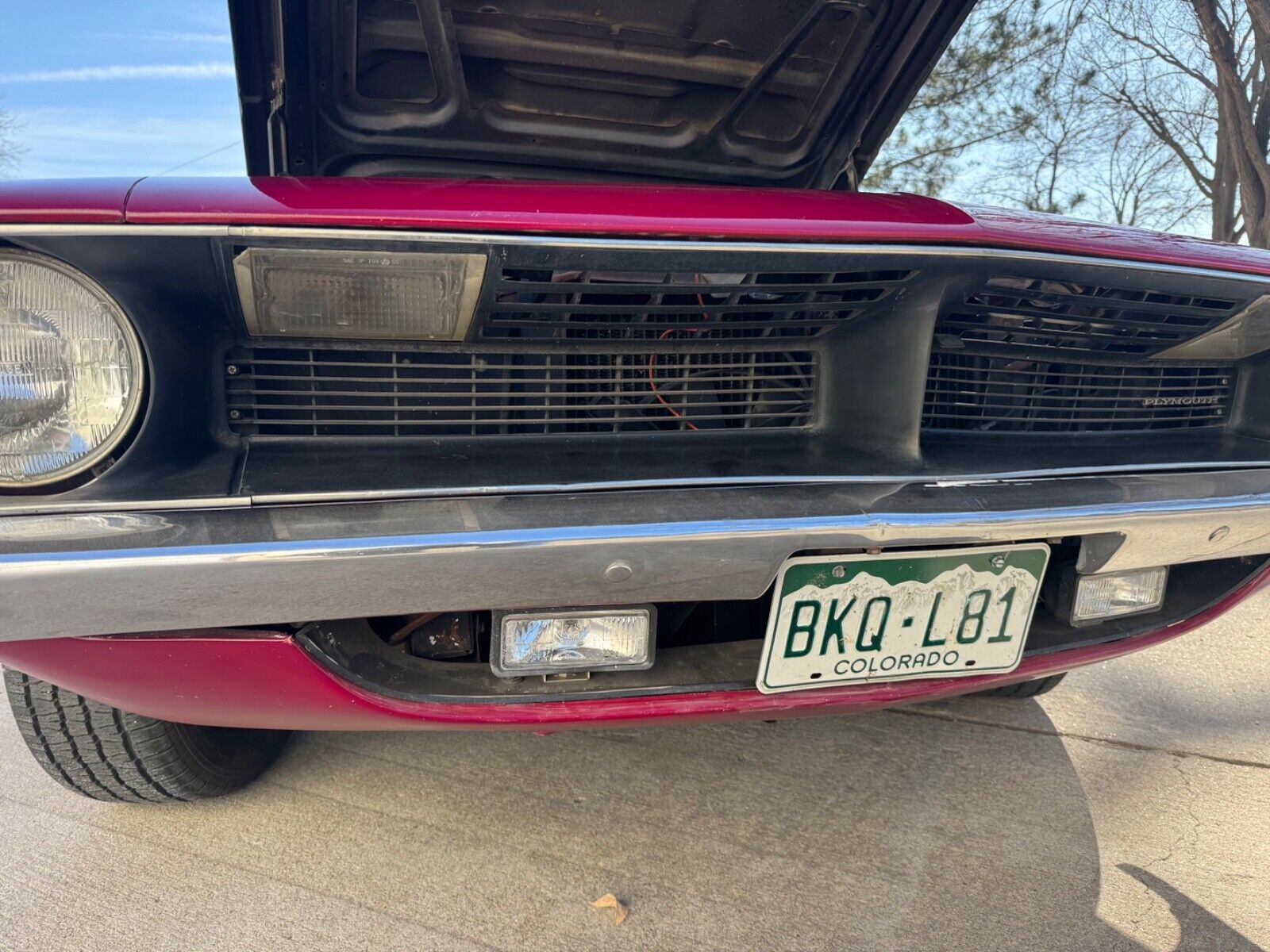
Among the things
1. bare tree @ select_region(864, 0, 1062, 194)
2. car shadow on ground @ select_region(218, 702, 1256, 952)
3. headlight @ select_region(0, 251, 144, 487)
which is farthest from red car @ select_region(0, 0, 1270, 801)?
bare tree @ select_region(864, 0, 1062, 194)

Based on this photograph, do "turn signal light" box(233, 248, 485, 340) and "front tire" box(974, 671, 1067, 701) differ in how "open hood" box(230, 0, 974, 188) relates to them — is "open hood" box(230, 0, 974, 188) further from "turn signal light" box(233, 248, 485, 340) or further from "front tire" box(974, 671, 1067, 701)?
"front tire" box(974, 671, 1067, 701)

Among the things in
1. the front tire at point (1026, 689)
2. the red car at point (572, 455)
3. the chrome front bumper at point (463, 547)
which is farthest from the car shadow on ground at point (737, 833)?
the chrome front bumper at point (463, 547)

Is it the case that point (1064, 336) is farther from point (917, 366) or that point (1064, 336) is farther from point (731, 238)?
point (731, 238)

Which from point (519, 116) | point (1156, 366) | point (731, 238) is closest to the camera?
point (731, 238)

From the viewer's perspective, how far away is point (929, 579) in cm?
129

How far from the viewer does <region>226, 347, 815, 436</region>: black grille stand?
1.27m

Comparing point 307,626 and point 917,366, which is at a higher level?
point 917,366

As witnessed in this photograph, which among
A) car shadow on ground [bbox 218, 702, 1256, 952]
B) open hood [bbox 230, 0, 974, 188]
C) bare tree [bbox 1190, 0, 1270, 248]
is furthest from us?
bare tree [bbox 1190, 0, 1270, 248]

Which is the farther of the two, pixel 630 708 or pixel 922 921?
pixel 922 921

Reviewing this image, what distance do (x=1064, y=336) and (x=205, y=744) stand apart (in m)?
1.78

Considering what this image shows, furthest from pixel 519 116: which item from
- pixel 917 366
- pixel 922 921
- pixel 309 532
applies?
pixel 922 921

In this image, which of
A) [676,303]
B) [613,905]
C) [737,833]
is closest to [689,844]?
[737,833]

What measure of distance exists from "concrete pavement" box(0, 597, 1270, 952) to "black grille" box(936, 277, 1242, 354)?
97cm

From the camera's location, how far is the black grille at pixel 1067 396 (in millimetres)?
1613
